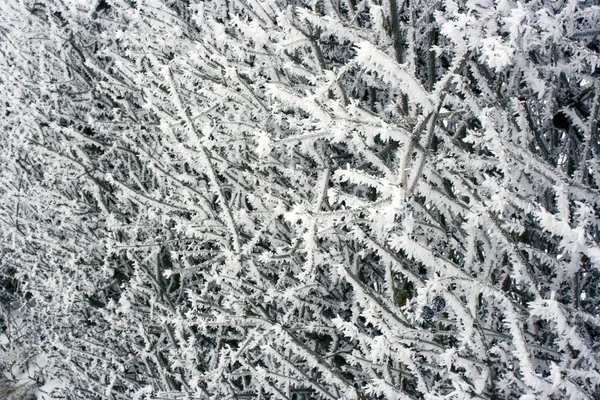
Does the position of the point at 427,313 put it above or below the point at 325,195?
below

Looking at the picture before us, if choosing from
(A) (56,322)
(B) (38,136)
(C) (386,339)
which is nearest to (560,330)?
(C) (386,339)

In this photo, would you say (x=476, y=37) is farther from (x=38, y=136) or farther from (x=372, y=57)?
(x=38, y=136)

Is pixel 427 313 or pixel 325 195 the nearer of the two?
pixel 427 313

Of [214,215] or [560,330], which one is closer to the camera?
[560,330]

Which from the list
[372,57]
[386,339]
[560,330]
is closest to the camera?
[372,57]

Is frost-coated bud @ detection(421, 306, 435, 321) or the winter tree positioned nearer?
the winter tree

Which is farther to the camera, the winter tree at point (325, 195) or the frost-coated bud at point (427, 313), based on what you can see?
the frost-coated bud at point (427, 313)

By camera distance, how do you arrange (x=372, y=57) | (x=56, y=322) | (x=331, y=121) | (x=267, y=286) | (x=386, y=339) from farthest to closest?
(x=56, y=322), (x=267, y=286), (x=386, y=339), (x=331, y=121), (x=372, y=57)

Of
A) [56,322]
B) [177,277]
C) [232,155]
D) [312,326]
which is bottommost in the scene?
[56,322]
